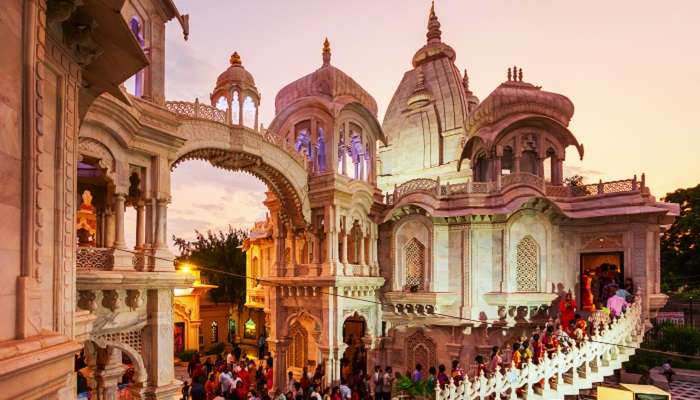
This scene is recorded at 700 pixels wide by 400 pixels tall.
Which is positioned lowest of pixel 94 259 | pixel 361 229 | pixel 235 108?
pixel 94 259

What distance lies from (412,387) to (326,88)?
987 centimetres

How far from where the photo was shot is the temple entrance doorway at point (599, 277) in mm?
17047

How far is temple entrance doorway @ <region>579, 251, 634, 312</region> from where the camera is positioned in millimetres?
17047

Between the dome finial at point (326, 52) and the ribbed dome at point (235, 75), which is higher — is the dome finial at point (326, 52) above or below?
above

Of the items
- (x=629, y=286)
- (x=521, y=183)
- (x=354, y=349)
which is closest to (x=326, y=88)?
(x=521, y=183)

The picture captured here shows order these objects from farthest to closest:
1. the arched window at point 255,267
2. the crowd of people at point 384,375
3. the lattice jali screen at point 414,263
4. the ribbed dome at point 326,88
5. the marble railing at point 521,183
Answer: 1. the arched window at point 255,267
2. the lattice jali screen at point 414,263
3. the marble railing at point 521,183
4. the ribbed dome at point 326,88
5. the crowd of people at point 384,375

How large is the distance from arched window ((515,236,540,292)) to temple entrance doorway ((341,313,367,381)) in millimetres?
5780

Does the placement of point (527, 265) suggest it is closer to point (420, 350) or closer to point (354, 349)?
point (420, 350)

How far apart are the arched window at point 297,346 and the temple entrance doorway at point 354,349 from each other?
149 cm

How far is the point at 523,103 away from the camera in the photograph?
17.8 m

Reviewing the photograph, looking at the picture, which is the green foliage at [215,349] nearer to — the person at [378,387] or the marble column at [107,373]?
the person at [378,387]

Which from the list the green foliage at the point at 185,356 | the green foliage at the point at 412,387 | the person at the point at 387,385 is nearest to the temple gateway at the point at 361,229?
the person at the point at 387,385

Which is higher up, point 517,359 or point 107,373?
point 107,373

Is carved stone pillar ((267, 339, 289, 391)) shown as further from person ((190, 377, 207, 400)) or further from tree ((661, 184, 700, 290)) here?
tree ((661, 184, 700, 290))
